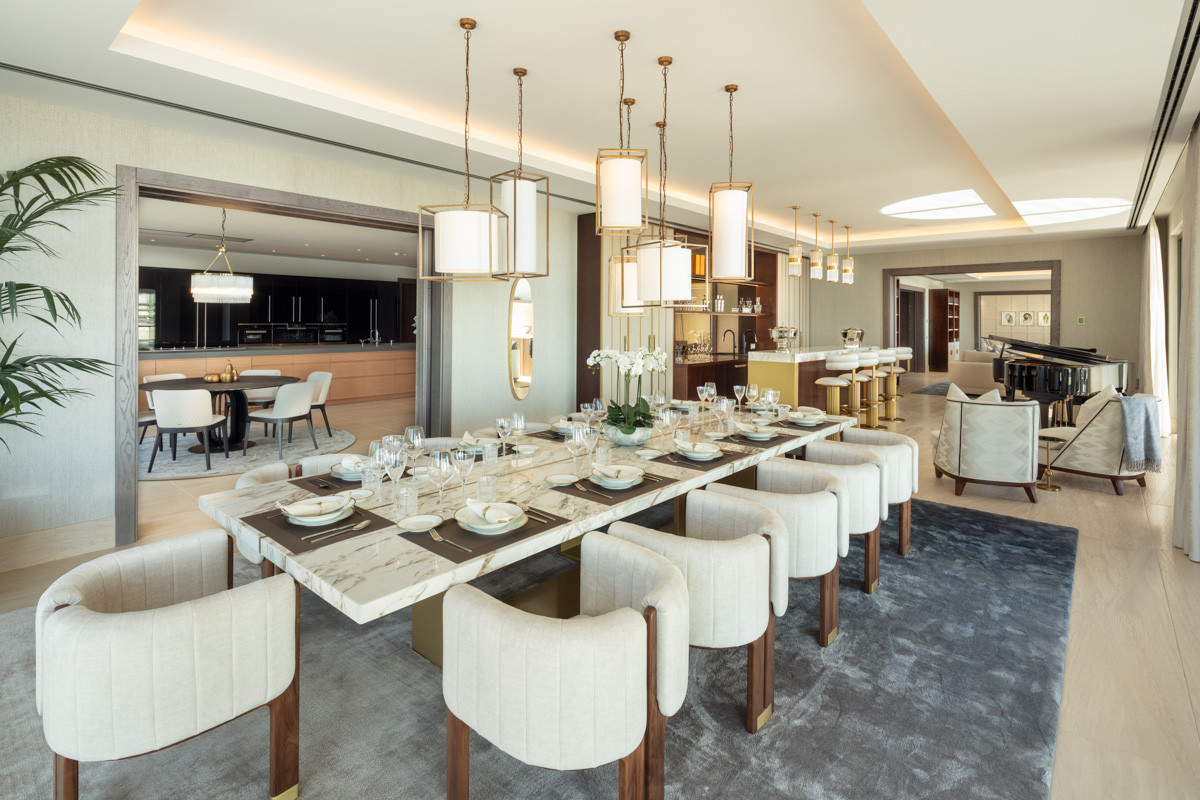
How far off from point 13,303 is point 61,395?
0.80 metres

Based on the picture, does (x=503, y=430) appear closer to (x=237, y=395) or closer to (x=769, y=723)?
(x=769, y=723)

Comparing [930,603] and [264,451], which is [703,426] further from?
[264,451]

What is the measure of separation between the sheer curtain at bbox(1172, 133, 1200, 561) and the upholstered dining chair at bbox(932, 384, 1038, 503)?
0.90 metres

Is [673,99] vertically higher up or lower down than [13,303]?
higher up

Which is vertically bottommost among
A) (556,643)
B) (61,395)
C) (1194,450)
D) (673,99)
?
(556,643)

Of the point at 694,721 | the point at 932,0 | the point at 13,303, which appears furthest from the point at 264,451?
the point at 932,0

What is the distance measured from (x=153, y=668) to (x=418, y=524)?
715mm

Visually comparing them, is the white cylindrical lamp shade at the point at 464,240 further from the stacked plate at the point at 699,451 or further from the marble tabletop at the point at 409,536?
the stacked plate at the point at 699,451

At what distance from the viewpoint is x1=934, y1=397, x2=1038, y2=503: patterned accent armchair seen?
4.51 metres

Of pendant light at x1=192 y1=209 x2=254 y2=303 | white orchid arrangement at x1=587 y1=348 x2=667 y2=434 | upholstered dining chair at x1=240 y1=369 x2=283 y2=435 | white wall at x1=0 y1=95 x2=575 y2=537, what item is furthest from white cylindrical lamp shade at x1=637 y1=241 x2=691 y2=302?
pendant light at x1=192 y1=209 x2=254 y2=303

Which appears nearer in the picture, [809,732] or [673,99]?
[809,732]

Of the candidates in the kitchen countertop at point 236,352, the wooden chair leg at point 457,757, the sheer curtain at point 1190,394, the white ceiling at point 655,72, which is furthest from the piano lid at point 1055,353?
the kitchen countertop at point 236,352

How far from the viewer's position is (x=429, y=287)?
18.3 ft

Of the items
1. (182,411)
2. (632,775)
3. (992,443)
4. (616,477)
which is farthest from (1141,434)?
(182,411)
